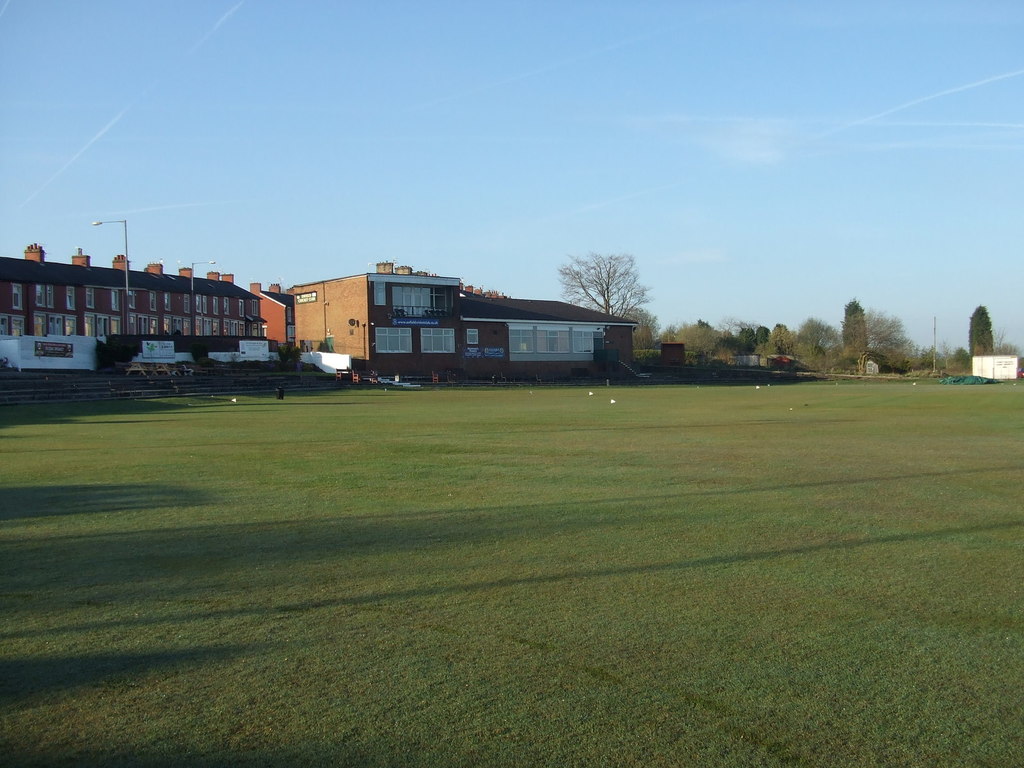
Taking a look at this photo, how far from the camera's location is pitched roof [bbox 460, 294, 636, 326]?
6875 centimetres

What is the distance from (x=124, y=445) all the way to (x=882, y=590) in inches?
582

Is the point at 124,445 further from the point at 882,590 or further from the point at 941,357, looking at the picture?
the point at 941,357

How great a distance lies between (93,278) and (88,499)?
6808 cm

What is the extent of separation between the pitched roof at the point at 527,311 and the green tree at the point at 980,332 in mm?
53513

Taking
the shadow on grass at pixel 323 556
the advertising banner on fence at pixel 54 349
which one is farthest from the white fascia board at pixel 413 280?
the shadow on grass at pixel 323 556

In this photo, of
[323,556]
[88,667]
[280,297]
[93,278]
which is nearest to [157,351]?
[93,278]

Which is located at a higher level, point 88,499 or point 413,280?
point 413,280

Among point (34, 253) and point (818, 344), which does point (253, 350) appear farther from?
point (818, 344)

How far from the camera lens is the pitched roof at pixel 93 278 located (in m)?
64.9

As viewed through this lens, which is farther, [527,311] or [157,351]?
[527,311]

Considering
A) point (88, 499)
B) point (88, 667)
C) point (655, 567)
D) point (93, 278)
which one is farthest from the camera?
point (93, 278)

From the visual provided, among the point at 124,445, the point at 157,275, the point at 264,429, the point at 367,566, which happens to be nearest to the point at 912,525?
the point at 367,566

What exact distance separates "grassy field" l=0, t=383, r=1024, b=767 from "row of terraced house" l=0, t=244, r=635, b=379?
169ft

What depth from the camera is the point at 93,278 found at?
70688 millimetres
